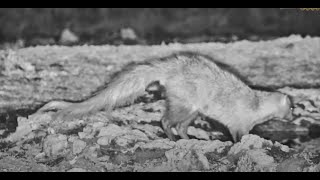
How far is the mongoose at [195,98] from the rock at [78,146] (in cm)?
50

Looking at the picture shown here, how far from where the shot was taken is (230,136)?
4.49 metres

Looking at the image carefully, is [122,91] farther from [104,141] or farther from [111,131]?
[104,141]

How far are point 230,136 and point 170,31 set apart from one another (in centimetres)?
372

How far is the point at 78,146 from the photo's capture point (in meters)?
4.02

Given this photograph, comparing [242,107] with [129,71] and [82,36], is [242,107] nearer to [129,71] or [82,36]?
[129,71]

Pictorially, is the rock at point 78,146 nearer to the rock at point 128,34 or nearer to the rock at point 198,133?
the rock at point 198,133

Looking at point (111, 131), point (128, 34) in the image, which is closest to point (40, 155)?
point (111, 131)

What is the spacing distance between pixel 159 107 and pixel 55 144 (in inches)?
58.8

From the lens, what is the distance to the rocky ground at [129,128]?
3.80m

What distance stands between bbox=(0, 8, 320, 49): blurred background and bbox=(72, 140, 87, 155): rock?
3.75m

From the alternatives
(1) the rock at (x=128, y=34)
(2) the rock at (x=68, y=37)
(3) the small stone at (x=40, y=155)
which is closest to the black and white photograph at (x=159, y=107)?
(3) the small stone at (x=40, y=155)

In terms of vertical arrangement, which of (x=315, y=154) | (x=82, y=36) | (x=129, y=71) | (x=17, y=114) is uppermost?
(x=82, y=36)

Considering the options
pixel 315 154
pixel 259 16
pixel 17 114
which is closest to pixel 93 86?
pixel 17 114

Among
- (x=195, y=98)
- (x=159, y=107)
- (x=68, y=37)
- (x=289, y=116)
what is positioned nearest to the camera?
(x=195, y=98)
